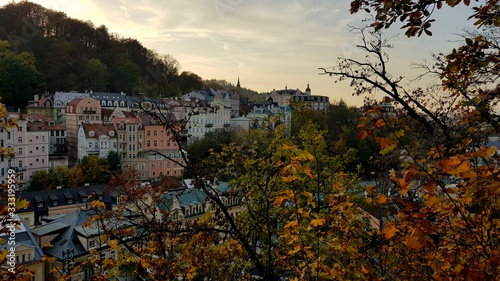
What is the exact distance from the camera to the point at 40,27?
8100 centimetres

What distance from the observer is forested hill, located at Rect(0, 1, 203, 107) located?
57.8 metres

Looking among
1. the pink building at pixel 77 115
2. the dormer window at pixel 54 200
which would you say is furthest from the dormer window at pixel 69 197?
the pink building at pixel 77 115

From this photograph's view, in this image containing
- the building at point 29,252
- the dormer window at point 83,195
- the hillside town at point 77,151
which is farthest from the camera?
the dormer window at point 83,195

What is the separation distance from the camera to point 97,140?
145 ft

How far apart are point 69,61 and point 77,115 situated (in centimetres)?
2289

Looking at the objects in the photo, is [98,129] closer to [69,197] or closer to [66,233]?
[69,197]

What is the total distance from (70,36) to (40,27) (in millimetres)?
5718

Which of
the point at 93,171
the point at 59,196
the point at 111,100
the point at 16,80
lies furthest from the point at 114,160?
the point at 16,80

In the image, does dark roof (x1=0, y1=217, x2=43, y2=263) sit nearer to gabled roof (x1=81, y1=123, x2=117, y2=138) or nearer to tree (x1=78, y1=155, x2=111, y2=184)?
tree (x1=78, y1=155, x2=111, y2=184)

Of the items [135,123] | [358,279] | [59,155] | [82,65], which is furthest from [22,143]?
[358,279]

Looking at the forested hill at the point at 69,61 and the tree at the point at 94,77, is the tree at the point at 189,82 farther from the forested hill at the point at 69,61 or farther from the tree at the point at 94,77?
the tree at the point at 94,77

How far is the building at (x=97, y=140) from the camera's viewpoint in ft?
144

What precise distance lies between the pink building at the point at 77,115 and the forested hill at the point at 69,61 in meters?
10.6

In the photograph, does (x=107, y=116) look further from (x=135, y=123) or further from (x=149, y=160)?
(x=149, y=160)
